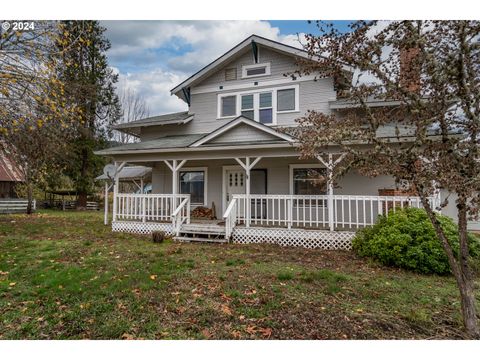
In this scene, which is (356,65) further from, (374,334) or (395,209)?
(395,209)

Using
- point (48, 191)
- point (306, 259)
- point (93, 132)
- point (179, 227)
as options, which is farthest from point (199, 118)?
point (48, 191)

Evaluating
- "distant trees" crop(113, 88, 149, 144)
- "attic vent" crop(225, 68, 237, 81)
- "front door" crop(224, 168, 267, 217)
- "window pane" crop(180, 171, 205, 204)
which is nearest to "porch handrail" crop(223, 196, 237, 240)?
"front door" crop(224, 168, 267, 217)

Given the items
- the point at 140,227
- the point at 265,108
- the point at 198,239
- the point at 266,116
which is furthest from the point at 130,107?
the point at 198,239

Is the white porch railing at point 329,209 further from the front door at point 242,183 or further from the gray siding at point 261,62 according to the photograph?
the gray siding at point 261,62

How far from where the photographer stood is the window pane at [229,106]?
38.9ft

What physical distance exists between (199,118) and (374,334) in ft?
34.8

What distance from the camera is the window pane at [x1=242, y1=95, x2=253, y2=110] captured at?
38.1 ft

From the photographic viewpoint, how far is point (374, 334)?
→ 3.47 meters

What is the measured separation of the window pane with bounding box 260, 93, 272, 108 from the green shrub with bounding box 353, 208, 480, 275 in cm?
638

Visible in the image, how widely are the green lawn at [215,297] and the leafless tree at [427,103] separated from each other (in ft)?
3.65

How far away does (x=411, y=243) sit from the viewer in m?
6.20

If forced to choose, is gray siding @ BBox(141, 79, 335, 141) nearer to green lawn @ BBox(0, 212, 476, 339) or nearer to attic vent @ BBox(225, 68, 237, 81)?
attic vent @ BBox(225, 68, 237, 81)

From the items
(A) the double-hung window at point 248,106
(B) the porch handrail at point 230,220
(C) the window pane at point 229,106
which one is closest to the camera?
(B) the porch handrail at point 230,220

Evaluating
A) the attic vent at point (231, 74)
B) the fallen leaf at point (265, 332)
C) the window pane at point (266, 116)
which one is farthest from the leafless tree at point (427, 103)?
the attic vent at point (231, 74)
